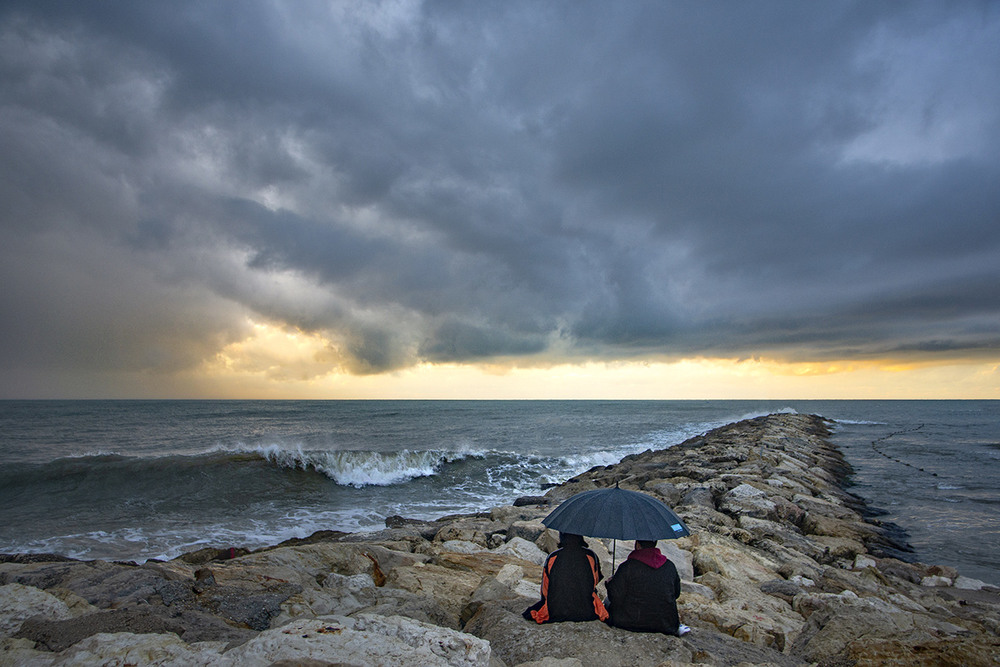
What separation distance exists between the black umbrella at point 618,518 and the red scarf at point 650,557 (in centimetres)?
30

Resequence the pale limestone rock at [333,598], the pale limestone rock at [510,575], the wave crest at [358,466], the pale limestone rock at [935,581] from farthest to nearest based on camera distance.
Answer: the wave crest at [358,466], the pale limestone rock at [935,581], the pale limestone rock at [510,575], the pale limestone rock at [333,598]

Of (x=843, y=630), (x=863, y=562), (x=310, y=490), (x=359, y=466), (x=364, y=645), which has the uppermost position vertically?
(x=364, y=645)

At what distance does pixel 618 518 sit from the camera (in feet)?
14.8

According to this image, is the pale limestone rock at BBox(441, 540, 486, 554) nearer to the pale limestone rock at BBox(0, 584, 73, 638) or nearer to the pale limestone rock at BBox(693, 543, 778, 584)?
the pale limestone rock at BBox(693, 543, 778, 584)

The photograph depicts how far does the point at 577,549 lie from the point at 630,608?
718 mm

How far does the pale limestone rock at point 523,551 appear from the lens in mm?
7906

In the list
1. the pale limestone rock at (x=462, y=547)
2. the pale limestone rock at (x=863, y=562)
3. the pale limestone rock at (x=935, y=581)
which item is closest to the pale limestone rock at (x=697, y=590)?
the pale limestone rock at (x=462, y=547)

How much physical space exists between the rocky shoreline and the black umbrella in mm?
937

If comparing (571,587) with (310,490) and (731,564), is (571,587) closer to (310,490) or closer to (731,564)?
(731,564)

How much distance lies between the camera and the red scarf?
453cm

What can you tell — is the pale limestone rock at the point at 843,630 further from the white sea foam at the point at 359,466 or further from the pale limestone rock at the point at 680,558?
the white sea foam at the point at 359,466

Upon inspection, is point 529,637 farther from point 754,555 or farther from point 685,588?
point 754,555

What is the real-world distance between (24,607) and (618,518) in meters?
5.29

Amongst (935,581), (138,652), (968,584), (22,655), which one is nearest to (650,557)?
(138,652)
